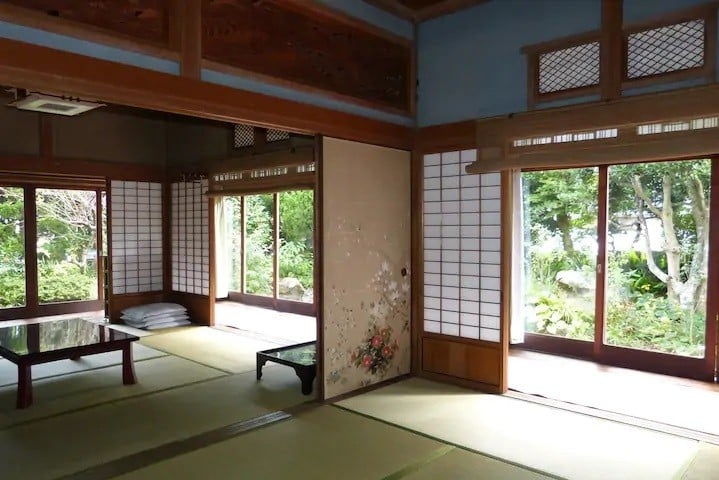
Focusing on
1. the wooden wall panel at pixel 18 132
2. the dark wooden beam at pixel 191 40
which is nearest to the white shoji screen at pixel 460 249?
the dark wooden beam at pixel 191 40

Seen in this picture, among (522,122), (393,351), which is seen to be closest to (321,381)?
(393,351)

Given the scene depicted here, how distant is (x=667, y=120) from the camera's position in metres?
3.31

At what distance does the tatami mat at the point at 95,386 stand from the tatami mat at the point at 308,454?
52.4 inches

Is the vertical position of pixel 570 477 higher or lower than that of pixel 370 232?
lower

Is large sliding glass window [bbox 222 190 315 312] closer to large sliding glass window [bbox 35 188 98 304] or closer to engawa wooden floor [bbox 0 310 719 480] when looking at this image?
large sliding glass window [bbox 35 188 98 304]

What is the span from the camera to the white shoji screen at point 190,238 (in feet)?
23.5

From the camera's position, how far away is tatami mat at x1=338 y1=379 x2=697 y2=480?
9.34ft

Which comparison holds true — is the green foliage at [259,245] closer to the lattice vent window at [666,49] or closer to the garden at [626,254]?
the garden at [626,254]

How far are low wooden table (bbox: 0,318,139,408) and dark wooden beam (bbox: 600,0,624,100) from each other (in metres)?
4.04

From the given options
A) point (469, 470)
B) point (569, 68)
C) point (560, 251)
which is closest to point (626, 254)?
point (560, 251)

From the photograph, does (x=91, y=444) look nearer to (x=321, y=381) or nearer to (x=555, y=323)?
(x=321, y=381)

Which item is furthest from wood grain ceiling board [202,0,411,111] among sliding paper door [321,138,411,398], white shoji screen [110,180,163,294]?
white shoji screen [110,180,163,294]

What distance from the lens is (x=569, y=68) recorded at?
12.3 feet

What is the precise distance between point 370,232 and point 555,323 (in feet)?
8.73
